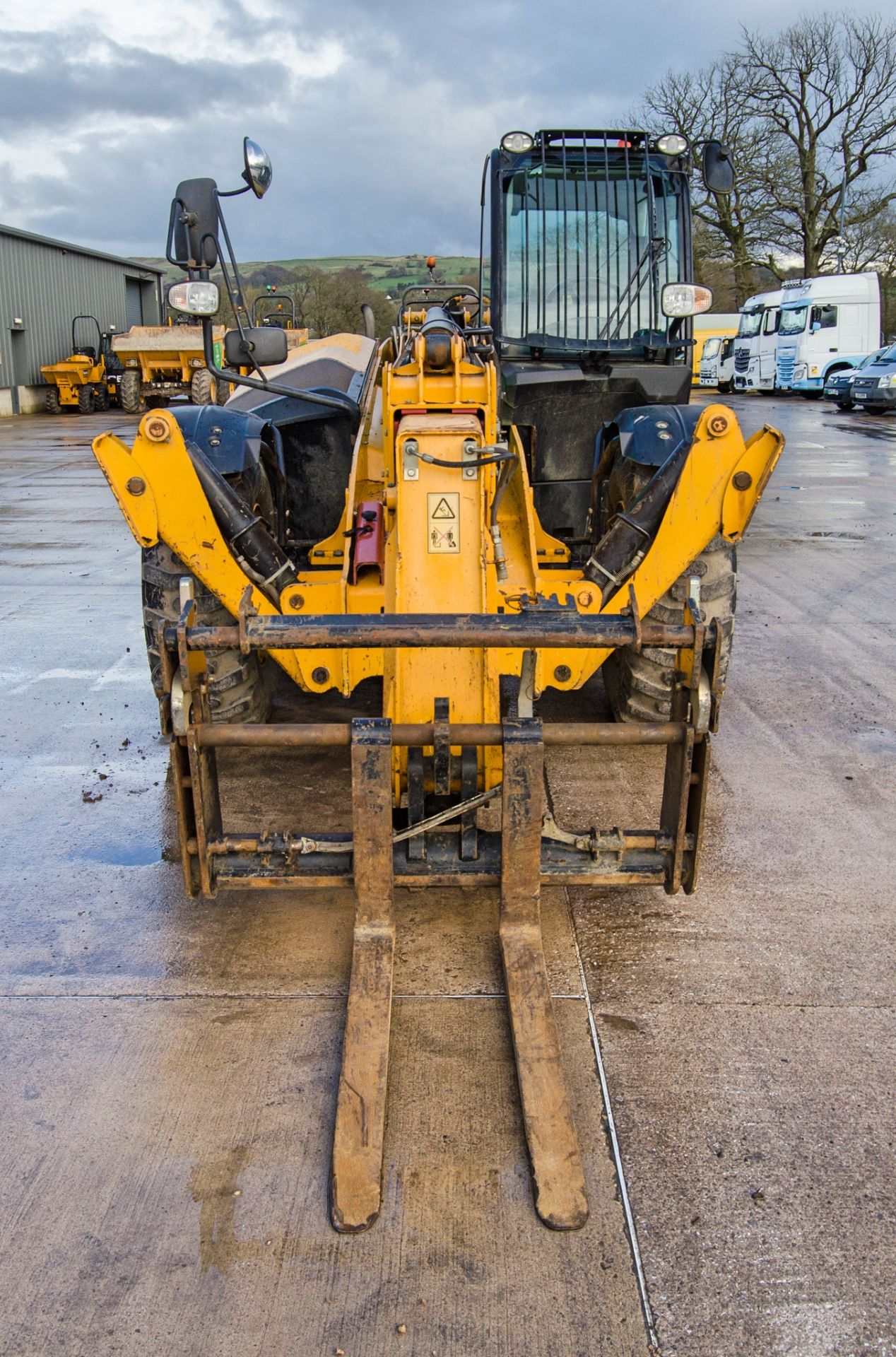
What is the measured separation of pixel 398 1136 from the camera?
280cm

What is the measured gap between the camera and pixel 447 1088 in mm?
2965

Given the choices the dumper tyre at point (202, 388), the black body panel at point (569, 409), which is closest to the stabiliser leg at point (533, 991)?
the black body panel at point (569, 409)

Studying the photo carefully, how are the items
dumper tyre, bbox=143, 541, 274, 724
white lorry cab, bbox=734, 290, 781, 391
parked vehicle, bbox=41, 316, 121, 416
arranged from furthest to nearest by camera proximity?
white lorry cab, bbox=734, 290, 781, 391 → parked vehicle, bbox=41, 316, 121, 416 → dumper tyre, bbox=143, 541, 274, 724

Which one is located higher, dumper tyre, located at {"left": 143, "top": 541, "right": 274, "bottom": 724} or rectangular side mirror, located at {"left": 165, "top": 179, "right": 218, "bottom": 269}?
rectangular side mirror, located at {"left": 165, "top": 179, "right": 218, "bottom": 269}

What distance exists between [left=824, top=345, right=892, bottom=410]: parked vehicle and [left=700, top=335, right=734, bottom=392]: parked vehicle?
7339 mm

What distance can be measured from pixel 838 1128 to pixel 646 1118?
1.57 ft

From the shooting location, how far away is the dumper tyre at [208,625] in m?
4.68

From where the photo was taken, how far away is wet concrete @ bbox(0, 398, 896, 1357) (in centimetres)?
235

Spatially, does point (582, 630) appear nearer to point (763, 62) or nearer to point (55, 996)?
point (55, 996)

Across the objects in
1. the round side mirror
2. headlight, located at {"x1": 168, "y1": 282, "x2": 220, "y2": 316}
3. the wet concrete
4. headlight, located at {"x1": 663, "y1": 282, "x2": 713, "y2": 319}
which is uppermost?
the round side mirror

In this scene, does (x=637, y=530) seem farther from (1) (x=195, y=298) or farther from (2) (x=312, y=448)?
(2) (x=312, y=448)

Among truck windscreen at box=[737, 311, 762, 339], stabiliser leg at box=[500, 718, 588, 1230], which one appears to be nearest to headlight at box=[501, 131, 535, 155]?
stabiliser leg at box=[500, 718, 588, 1230]

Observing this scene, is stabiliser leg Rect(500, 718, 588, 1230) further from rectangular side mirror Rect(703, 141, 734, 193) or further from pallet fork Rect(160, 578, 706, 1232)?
rectangular side mirror Rect(703, 141, 734, 193)

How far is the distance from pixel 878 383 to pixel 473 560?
24520mm
